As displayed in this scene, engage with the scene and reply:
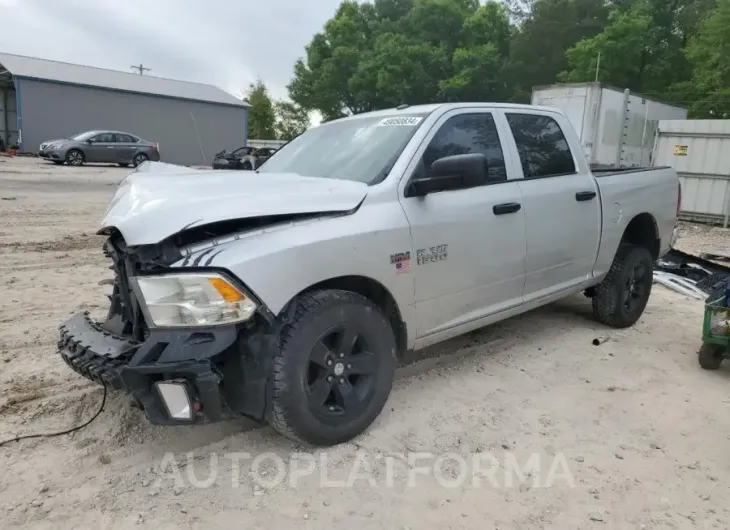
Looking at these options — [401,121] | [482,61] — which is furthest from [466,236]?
[482,61]

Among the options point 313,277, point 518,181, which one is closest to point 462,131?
point 518,181

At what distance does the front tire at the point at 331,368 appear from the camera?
9.54 ft

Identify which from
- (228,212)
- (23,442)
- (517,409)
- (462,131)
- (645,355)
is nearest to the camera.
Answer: (228,212)

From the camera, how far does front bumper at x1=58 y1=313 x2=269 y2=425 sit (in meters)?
2.65

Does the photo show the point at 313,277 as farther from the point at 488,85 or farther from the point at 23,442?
the point at 488,85

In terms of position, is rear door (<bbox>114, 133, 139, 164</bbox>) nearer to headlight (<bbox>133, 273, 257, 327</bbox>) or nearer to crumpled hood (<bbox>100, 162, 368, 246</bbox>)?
crumpled hood (<bbox>100, 162, 368, 246</bbox>)

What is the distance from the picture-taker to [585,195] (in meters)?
4.77

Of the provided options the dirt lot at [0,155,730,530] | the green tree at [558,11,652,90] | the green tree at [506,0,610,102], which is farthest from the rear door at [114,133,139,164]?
the green tree at [506,0,610,102]

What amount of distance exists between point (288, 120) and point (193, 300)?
5218cm

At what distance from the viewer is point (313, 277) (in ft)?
9.80

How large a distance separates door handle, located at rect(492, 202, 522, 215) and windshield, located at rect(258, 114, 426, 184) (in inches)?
30.2

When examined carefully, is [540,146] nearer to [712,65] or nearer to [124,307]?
[124,307]

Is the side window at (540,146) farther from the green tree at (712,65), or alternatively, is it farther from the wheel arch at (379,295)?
the green tree at (712,65)

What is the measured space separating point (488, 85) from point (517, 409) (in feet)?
123
